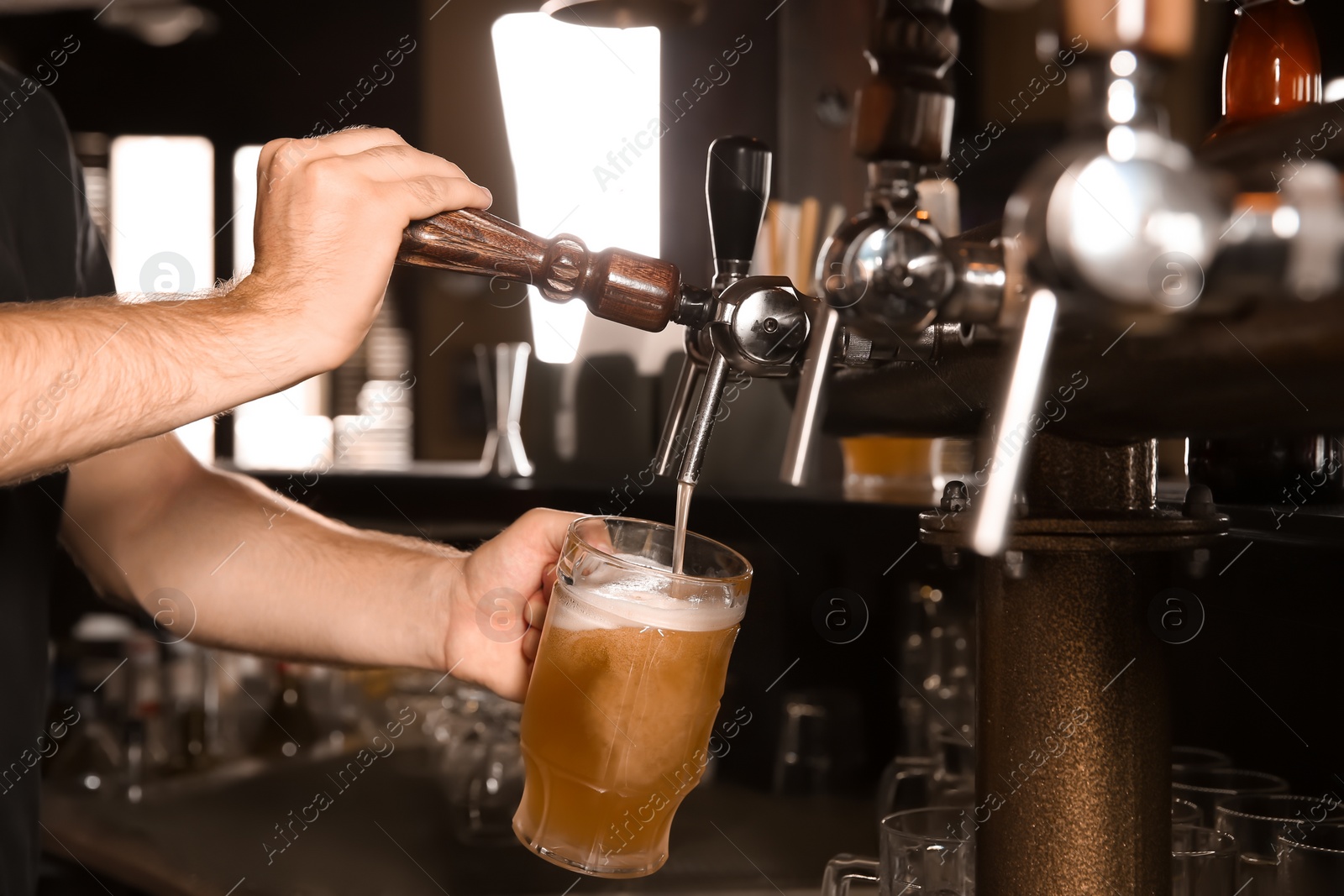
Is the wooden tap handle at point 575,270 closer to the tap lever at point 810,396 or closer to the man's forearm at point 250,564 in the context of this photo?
the tap lever at point 810,396

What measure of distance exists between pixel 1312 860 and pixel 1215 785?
0.73 ft

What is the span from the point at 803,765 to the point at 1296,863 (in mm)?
1058

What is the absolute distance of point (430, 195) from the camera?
769mm

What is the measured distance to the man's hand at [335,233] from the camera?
2.50 feet

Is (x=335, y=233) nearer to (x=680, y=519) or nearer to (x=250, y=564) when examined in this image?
(x=680, y=519)

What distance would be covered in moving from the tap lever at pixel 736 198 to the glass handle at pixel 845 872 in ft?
1.43

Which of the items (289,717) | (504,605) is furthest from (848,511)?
(289,717)

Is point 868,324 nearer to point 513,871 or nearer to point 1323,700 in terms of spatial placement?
point 1323,700

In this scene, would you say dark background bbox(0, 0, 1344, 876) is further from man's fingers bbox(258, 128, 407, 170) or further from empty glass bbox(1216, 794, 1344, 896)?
man's fingers bbox(258, 128, 407, 170)

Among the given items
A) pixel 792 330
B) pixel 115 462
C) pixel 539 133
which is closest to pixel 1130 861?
pixel 792 330

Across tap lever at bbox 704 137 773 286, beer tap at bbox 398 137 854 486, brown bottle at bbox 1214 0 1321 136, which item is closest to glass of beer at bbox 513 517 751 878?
beer tap at bbox 398 137 854 486

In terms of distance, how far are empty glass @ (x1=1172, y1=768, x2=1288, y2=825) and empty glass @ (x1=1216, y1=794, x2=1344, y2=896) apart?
0.02 metres

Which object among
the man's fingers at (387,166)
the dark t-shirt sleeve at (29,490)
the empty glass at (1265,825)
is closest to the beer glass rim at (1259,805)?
the empty glass at (1265,825)

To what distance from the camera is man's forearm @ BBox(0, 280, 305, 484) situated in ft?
2.50
